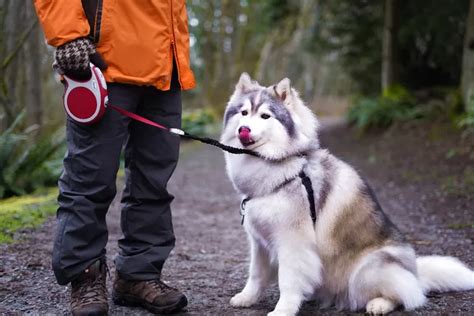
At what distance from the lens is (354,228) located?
11.0 ft

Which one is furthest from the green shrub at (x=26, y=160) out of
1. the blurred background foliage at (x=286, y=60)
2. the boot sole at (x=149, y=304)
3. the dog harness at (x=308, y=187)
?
the dog harness at (x=308, y=187)

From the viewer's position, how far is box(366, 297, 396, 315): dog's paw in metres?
3.20

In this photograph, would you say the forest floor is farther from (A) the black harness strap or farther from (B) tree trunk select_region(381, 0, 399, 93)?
(B) tree trunk select_region(381, 0, 399, 93)

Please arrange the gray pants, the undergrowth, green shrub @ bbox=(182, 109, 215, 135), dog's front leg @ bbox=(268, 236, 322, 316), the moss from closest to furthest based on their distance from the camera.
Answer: the gray pants < dog's front leg @ bbox=(268, 236, 322, 316) < the moss < the undergrowth < green shrub @ bbox=(182, 109, 215, 135)

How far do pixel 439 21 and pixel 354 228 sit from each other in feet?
35.7

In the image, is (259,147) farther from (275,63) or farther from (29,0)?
(275,63)

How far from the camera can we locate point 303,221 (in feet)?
10.4

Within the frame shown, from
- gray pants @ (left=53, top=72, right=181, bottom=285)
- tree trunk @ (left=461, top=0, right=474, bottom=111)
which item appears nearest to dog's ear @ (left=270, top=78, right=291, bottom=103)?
gray pants @ (left=53, top=72, right=181, bottom=285)

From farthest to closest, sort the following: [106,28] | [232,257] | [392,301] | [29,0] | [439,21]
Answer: [439,21] < [29,0] < [232,257] < [392,301] < [106,28]

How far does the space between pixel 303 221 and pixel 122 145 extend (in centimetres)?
115

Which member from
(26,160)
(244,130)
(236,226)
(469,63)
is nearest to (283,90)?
(244,130)

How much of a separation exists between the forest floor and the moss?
5.0 inches

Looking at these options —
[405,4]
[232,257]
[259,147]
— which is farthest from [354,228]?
[405,4]

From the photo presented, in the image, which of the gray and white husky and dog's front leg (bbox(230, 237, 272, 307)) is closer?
the gray and white husky
